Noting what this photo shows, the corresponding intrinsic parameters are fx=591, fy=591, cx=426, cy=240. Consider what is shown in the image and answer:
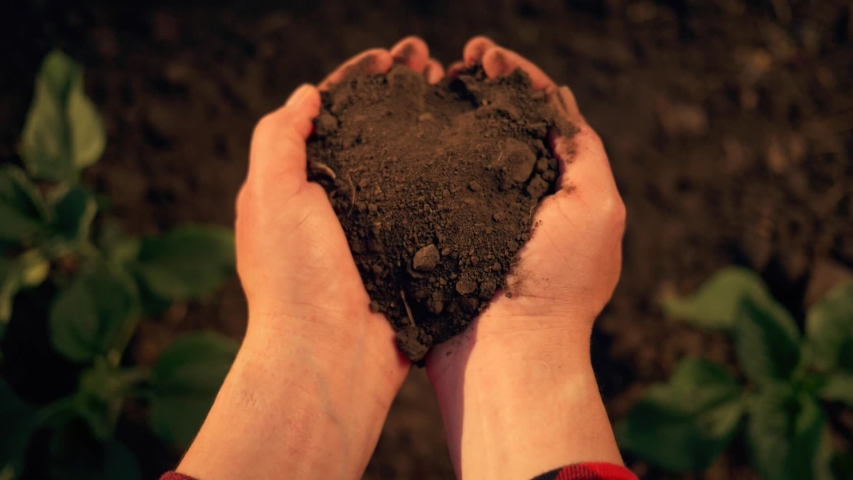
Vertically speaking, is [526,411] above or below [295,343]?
below

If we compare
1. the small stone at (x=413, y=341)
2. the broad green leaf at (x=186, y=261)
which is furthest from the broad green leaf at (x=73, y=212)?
A: the small stone at (x=413, y=341)

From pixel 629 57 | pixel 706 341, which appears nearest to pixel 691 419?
pixel 706 341

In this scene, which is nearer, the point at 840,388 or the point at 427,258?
the point at 427,258

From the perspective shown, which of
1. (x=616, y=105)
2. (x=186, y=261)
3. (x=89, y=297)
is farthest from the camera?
(x=616, y=105)

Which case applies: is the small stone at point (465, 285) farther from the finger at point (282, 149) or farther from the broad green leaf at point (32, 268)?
the broad green leaf at point (32, 268)

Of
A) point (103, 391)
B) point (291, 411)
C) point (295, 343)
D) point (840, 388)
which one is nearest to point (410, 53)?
point (295, 343)

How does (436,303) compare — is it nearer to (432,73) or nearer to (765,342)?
(432,73)

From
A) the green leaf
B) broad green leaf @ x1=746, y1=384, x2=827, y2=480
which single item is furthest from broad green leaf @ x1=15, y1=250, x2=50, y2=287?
broad green leaf @ x1=746, y1=384, x2=827, y2=480

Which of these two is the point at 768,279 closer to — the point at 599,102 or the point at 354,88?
the point at 599,102

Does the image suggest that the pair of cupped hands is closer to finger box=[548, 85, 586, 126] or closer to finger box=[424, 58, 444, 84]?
finger box=[548, 85, 586, 126]
